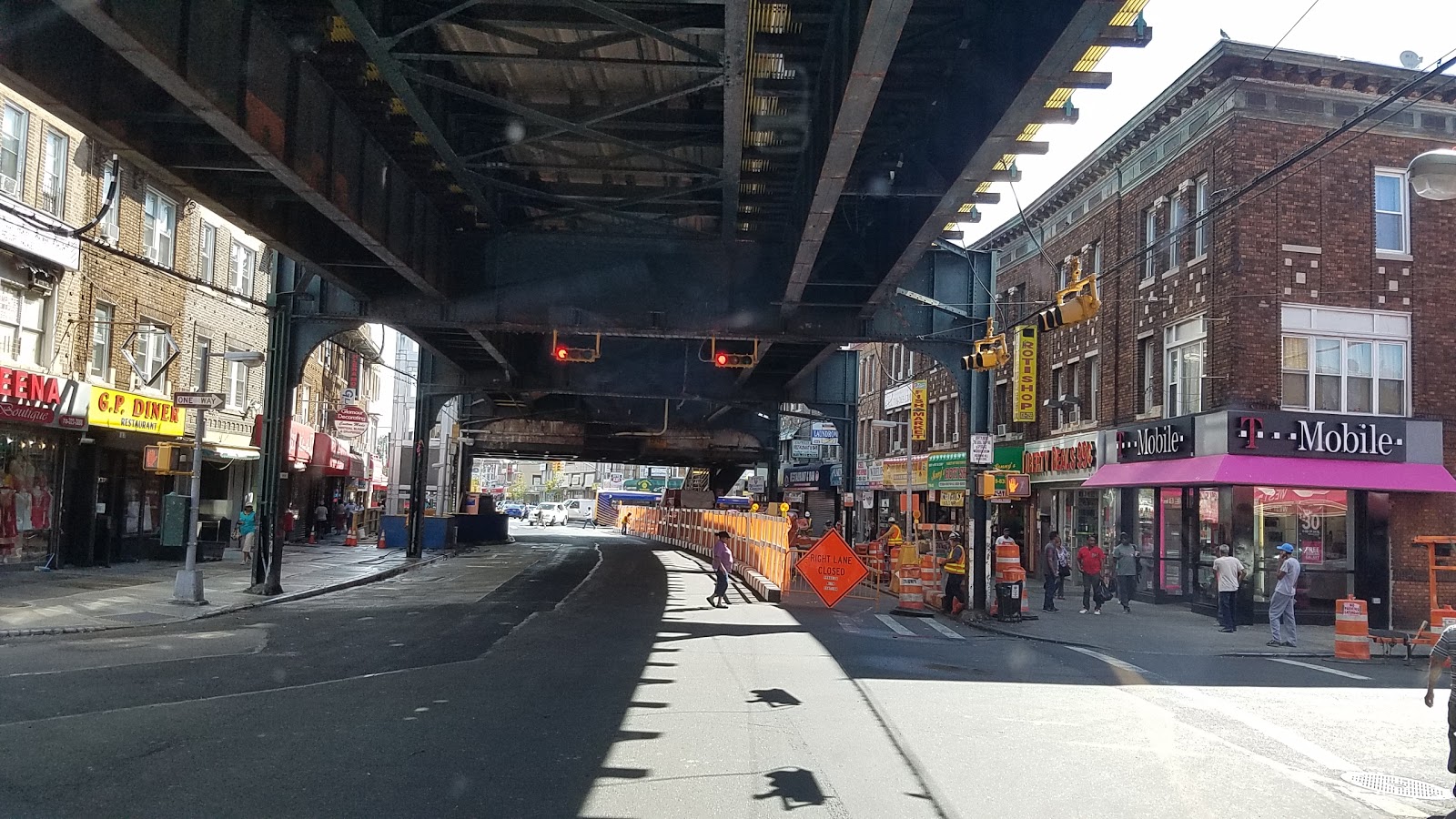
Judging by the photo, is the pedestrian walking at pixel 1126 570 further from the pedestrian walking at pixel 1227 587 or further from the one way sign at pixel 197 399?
the one way sign at pixel 197 399

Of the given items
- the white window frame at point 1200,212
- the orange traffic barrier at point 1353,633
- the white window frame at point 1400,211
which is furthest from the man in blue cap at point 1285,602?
the white window frame at point 1400,211

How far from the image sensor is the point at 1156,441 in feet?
86.3

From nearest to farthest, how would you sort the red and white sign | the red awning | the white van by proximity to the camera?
the red and white sign → the red awning → the white van

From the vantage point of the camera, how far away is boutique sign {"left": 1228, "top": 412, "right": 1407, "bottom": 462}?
922 inches

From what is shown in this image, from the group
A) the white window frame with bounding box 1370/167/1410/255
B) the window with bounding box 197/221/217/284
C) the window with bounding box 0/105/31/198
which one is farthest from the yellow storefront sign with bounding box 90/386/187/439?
the white window frame with bounding box 1370/167/1410/255

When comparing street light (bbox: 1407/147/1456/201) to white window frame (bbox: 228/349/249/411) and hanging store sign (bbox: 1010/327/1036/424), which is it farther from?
white window frame (bbox: 228/349/249/411)

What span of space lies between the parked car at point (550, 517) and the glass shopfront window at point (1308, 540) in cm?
7117

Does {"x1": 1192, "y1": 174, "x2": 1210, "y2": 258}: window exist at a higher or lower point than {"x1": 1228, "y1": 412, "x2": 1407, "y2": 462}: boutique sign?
higher

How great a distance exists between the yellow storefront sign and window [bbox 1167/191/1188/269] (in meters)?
21.9

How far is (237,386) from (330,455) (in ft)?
26.2

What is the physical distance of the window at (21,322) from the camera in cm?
2111

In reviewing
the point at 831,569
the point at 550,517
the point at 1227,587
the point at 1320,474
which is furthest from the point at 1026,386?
the point at 550,517

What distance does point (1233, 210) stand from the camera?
23672 millimetres

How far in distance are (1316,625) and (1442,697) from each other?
1055 centimetres
